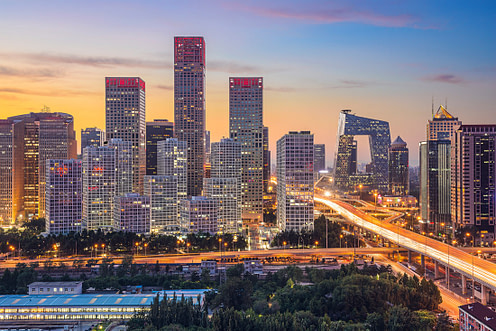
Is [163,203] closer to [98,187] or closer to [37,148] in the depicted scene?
[98,187]

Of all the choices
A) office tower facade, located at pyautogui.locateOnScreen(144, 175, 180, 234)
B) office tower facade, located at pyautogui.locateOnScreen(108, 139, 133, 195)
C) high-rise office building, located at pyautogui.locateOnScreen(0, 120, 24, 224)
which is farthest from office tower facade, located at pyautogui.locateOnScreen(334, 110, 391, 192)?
high-rise office building, located at pyautogui.locateOnScreen(0, 120, 24, 224)

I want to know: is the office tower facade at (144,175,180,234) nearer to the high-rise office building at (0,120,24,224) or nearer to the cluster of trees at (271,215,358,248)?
the cluster of trees at (271,215,358,248)

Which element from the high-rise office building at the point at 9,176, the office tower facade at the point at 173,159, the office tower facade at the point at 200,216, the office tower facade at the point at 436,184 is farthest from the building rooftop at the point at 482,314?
the high-rise office building at the point at 9,176

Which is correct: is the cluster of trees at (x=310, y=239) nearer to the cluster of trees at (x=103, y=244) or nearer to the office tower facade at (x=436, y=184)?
the cluster of trees at (x=103, y=244)

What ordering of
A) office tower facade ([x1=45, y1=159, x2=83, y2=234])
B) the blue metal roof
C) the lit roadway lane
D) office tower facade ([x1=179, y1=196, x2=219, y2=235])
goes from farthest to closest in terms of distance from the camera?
office tower facade ([x1=45, y1=159, x2=83, y2=234]) < office tower facade ([x1=179, y1=196, x2=219, y2=235]) < the lit roadway lane < the blue metal roof

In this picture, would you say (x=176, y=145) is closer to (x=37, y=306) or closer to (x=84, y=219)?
(x=84, y=219)

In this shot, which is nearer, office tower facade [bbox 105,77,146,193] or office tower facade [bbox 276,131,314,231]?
office tower facade [bbox 276,131,314,231]

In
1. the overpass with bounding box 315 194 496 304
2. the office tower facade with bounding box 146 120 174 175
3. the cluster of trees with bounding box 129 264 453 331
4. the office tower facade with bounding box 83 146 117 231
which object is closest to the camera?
the cluster of trees with bounding box 129 264 453 331
